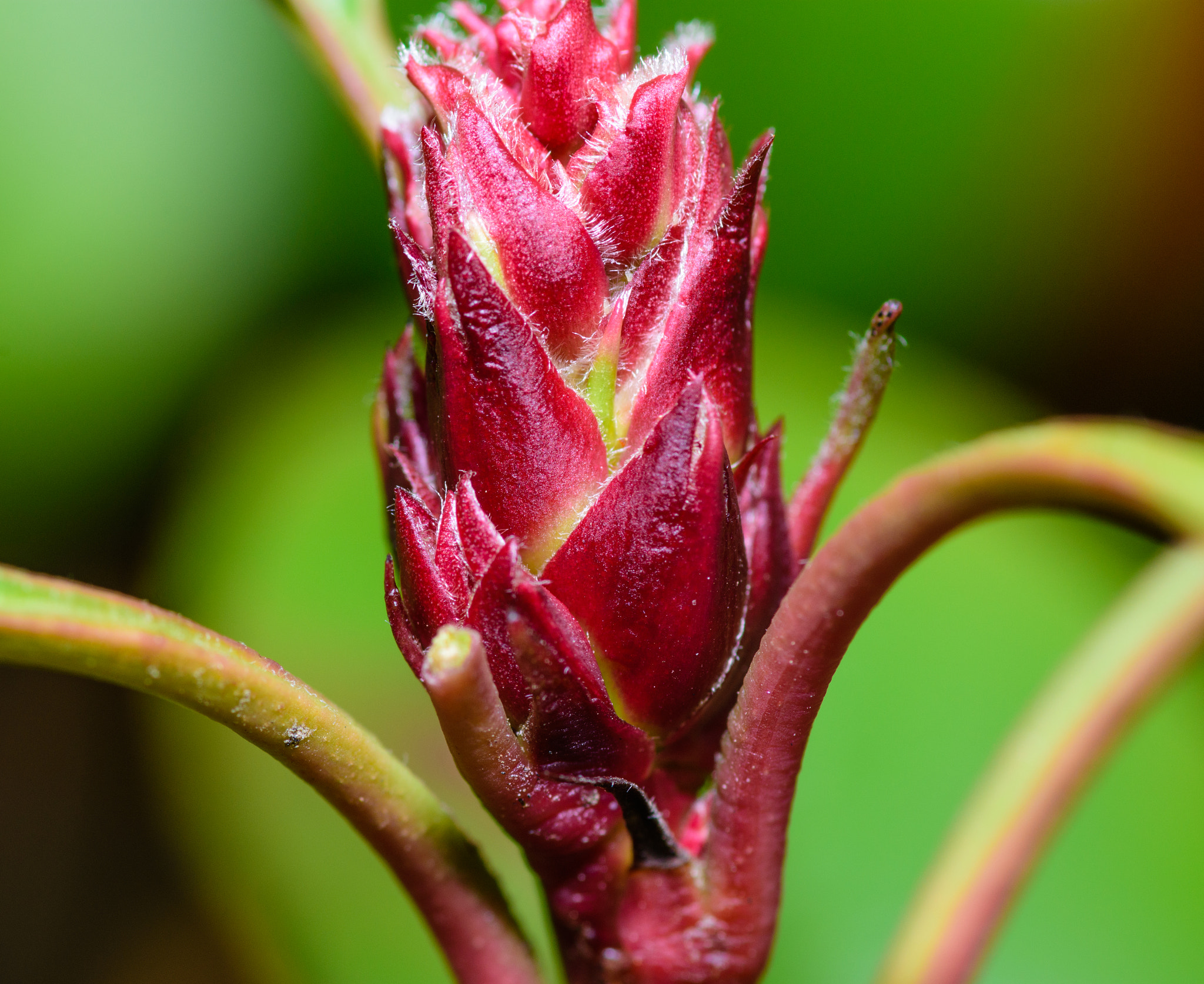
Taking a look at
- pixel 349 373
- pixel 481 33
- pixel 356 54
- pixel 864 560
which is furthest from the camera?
pixel 349 373

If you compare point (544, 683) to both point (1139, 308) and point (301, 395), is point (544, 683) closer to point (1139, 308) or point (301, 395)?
point (301, 395)

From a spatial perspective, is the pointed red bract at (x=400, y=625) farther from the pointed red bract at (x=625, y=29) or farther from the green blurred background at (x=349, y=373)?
the green blurred background at (x=349, y=373)

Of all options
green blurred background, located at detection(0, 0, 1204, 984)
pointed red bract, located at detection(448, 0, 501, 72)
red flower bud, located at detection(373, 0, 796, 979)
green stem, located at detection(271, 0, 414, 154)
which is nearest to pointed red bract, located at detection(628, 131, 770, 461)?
red flower bud, located at detection(373, 0, 796, 979)

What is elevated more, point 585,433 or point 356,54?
point 356,54

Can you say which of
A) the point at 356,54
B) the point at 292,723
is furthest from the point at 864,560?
the point at 356,54

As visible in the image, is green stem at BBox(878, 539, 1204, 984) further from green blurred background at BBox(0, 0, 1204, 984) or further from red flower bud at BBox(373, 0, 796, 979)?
green blurred background at BBox(0, 0, 1204, 984)

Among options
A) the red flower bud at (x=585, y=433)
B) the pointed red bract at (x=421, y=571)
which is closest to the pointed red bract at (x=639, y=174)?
the red flower bud at (x=585, y=433)

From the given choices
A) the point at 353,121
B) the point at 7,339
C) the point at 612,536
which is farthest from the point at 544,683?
the point at 7,339

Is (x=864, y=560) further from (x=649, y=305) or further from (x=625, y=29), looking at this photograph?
(x=625, y=29)
